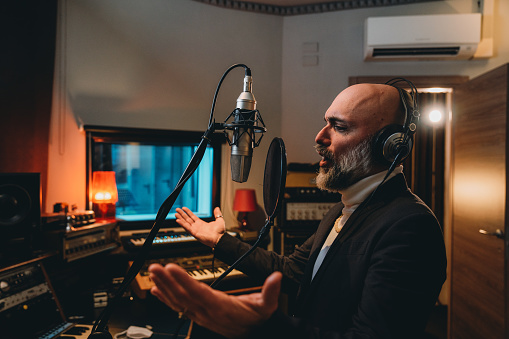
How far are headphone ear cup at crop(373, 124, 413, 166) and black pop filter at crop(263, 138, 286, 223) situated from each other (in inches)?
15.2

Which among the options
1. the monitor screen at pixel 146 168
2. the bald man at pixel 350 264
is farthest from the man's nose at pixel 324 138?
the monitor screen at pixel 146 168

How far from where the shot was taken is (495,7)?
3.04 meters

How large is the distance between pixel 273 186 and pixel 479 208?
8.03 feet

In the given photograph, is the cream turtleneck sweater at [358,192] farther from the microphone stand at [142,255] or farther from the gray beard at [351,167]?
the microphone stand at [142,255]

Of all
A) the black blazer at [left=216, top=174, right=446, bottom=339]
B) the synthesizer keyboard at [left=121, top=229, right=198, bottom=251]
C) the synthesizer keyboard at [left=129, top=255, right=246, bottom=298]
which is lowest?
the synthesizer keyboard at [left=129, top=255, right=246, bottom=298]

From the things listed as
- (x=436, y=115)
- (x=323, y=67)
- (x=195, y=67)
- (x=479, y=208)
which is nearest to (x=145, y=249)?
(x=195, y=67)

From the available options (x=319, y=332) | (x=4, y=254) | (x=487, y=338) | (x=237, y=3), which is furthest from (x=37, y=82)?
(x=487, y=338)

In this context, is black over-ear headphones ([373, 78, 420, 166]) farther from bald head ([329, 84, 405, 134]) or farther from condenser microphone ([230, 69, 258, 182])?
condenser microphone ([230, 69, 258, 182])

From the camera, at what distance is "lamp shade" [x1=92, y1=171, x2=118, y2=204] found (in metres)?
2.44

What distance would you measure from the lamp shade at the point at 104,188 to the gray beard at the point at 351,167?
1815 millimetres

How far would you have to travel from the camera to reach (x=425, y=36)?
3.03 meters

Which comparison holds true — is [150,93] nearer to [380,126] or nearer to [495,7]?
[380,126]

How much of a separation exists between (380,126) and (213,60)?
2219 mm

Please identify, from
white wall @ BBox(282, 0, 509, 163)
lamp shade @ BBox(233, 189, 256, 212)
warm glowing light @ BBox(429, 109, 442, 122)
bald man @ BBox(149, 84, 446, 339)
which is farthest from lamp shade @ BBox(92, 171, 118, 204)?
warm glowing light @ BBox(429, 109, 442, 122)
